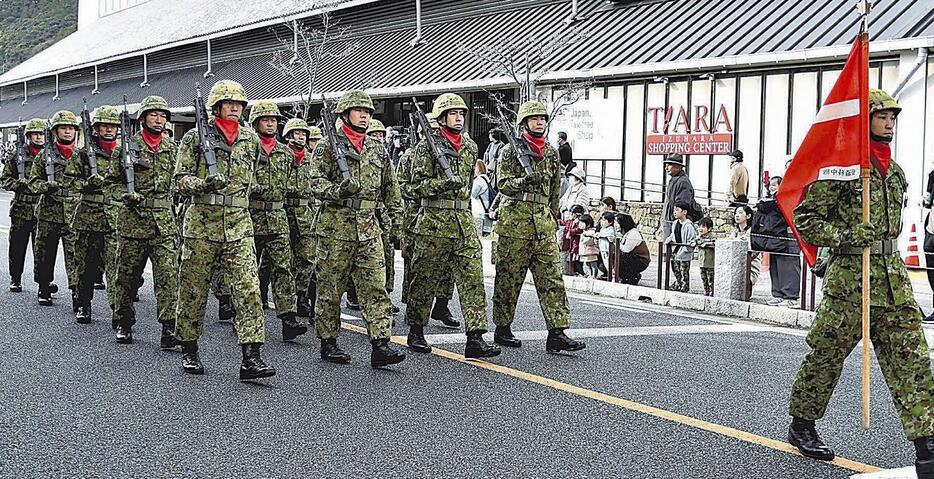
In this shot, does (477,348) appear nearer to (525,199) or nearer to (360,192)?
(525,199)

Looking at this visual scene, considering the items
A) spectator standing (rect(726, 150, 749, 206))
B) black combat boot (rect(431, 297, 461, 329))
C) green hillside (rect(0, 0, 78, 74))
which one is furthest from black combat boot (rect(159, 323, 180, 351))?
green hillside (rect(0, 0, 78, 74))

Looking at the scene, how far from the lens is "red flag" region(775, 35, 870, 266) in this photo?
575 cm

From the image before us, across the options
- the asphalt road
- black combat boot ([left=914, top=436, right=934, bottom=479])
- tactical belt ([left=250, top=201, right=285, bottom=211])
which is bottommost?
the asphalt road

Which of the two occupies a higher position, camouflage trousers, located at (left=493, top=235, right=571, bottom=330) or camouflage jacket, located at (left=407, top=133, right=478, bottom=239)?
camouflage jacket, located at (left=407, top=133, right=478, bottom=239)

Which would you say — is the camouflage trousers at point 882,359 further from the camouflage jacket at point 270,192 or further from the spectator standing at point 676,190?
the spectator standing at point 676,190

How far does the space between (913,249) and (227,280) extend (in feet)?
31.7

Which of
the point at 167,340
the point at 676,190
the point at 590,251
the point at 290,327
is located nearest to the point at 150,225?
the point at 167,340

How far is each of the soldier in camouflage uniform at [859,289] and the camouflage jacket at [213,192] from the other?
3933 mm

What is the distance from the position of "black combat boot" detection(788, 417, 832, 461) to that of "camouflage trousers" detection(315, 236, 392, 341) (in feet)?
10.7

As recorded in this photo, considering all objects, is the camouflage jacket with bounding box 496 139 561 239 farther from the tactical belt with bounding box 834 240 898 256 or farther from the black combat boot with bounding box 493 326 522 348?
the tactical belt with bounding box 834 240 898 256

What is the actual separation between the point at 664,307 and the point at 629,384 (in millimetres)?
5149

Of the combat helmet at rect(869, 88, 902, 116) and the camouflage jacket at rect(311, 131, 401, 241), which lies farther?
the camouflage jacket at rect(311, 131, 401, 241)

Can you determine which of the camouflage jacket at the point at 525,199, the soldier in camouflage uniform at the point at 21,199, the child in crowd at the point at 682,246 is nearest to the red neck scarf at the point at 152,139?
the camouflage jacket at the point at 525,199

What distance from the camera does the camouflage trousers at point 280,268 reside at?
991 cm
